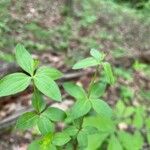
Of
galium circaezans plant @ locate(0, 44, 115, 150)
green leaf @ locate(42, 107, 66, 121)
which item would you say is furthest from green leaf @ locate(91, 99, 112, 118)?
green leaf @ locate(42, 107, 66, 121)

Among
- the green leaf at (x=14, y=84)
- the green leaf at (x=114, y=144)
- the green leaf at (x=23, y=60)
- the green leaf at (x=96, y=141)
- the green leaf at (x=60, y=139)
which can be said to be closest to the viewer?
the green leaf at (x=14, y=84)

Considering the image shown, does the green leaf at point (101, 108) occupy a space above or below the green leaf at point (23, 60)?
below

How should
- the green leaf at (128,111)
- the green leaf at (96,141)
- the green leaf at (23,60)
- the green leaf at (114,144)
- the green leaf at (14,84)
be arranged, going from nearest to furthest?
the green leaf at (14,84)
the green leaf at (23,60)
the green leaf at (114,144)
the green leaf at (96,141)
the green leaf at (128,111)

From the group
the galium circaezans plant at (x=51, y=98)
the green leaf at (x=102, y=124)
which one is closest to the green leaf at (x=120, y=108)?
the green leaf at (x=102, y=124)

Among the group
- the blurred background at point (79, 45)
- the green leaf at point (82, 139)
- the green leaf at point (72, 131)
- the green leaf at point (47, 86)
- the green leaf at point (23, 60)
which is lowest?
the blurred background at point (79, 45)

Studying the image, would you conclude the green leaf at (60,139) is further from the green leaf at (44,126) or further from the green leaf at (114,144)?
the green leaf at (114,144)

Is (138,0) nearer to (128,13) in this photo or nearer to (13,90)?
(128,13)

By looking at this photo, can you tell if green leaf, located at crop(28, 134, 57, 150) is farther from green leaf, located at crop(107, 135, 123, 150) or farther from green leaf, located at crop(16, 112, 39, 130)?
green leaf, located at crop(107, 135, 123, 150)
